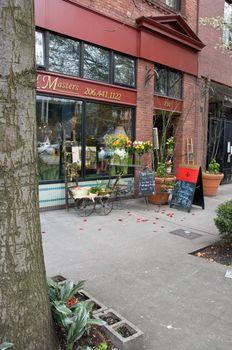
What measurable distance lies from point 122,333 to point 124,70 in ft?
24.6

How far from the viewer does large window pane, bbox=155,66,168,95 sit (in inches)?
391

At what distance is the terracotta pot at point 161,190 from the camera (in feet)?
27.4

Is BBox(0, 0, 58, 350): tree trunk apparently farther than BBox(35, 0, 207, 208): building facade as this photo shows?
No

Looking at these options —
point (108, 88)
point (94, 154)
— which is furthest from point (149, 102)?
point (94, 154)

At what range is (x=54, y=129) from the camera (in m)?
7.55

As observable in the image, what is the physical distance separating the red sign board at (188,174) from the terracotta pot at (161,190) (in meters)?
0.40

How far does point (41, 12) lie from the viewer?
22.6ft

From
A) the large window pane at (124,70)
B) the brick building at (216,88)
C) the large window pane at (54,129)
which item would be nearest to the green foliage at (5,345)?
the large window pane at (54,129)

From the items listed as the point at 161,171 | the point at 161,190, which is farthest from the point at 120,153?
the point at 161,190

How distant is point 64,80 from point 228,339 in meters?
6.15

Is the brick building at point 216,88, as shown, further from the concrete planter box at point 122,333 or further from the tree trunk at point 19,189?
the tree trunk at point 19,189

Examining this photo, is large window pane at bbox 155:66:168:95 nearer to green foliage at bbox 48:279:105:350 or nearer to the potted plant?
the potted plant

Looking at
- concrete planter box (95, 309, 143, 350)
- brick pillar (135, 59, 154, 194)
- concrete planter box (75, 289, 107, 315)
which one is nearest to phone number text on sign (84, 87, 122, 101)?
brick pillar (135, 59, 154, 194)

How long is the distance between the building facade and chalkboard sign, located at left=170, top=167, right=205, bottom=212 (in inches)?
65.4
